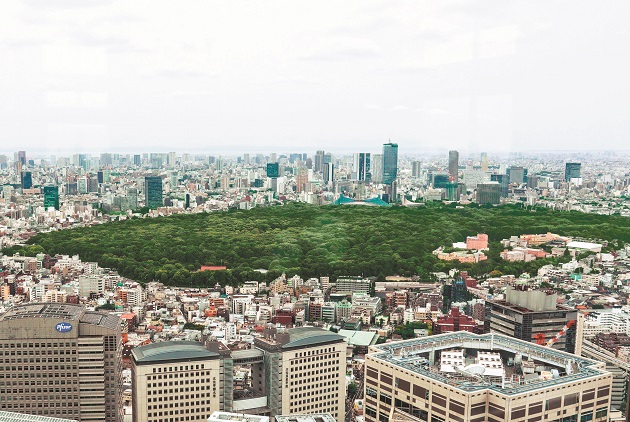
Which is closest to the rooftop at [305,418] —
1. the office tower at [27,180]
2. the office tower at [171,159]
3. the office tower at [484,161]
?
the office tower at [484,161]

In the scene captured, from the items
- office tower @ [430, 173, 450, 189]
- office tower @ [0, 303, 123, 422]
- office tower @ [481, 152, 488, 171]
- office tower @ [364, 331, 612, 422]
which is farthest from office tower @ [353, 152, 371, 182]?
office tower @ [364, 331, 612, 422]

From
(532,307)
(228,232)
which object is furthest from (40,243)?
(532,307)

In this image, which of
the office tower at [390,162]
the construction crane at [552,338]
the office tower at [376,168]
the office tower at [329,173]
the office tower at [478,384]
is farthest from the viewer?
the office tower at [329,173]

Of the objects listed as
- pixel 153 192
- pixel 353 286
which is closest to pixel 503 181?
pixel 353 286

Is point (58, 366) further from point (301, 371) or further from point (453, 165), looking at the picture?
point (453, 165)

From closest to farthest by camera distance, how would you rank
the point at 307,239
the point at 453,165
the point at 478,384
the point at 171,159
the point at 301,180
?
the point at 478,384 < the point at 307,239 < the point at 453,165 < the point at 171,159 < the point at 301,180

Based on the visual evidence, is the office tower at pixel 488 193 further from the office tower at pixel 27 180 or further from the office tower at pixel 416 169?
the office tower at pixel 27 180
